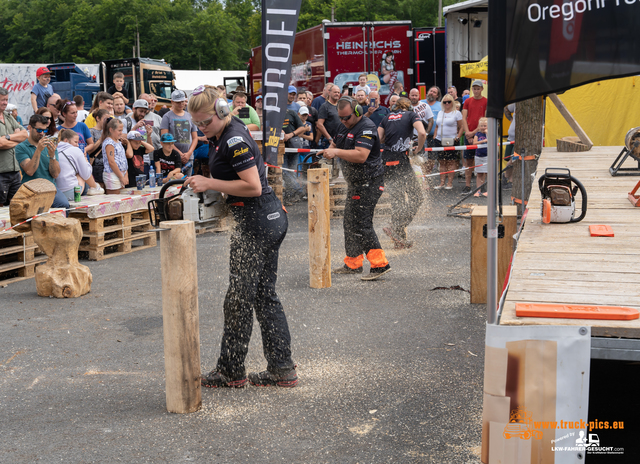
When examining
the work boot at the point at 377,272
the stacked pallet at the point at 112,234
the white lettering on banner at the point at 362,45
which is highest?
the white lettering on banner at the point at 362,45

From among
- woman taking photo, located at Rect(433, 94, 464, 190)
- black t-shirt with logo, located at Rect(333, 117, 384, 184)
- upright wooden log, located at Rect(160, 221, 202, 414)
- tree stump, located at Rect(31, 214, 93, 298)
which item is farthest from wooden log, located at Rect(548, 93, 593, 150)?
woman taking photo, located at Rect(433, 94, 464, 190)

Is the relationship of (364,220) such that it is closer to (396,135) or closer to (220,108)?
(396,135)

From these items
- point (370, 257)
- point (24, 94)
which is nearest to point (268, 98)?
point (370, 257)

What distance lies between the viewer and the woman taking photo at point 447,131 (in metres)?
14.9

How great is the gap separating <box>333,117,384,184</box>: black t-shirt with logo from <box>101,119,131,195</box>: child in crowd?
4.09m

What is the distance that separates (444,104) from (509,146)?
231 cm

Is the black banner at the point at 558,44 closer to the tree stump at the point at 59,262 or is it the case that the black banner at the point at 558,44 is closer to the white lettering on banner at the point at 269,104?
the tree stump at the point at 59,262

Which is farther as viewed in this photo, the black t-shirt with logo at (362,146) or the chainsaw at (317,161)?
the chainsaw at (317,161)

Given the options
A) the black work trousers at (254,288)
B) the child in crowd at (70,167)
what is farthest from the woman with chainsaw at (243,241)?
the child in crowd at (70,167)

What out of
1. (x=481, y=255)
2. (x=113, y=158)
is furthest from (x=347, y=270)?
(x=113, y=158)

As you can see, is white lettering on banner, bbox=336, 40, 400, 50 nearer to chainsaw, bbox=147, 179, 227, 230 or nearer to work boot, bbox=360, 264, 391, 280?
work boot, bbox=360, 264, 391, 280

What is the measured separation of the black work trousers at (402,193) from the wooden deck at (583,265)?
13.0 ft

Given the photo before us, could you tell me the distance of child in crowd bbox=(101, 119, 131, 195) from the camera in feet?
33.4

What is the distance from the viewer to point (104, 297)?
281 inches
